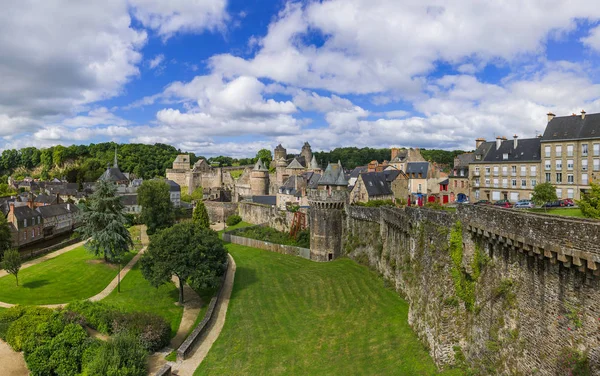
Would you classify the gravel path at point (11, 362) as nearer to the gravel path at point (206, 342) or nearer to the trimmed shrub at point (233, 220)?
the gravel path at point (206, 342)

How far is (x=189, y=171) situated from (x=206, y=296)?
57.5 meters

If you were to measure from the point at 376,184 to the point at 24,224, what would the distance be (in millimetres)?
42393

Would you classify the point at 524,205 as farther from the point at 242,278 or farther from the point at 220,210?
the point at 220,210

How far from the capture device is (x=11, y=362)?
1844cm

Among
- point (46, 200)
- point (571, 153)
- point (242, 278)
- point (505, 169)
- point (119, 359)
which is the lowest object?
point (242, 278)

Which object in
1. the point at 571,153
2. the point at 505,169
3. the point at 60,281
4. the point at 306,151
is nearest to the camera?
the point at 60,281

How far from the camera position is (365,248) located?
29.8m

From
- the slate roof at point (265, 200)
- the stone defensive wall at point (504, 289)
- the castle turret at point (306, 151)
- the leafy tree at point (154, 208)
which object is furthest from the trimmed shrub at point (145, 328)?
the castle turret at point (306, 151)

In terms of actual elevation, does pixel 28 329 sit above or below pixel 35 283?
above

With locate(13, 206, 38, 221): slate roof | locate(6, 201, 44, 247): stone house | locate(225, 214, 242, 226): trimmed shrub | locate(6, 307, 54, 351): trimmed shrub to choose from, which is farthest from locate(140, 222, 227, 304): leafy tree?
locate(13, 206, 38, 221): slate roof

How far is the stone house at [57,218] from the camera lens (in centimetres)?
4956

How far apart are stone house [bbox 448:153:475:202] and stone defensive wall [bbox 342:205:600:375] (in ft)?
101

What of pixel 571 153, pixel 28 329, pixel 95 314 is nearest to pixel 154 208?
pixel 95 314

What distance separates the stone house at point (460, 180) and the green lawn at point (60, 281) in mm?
38237
